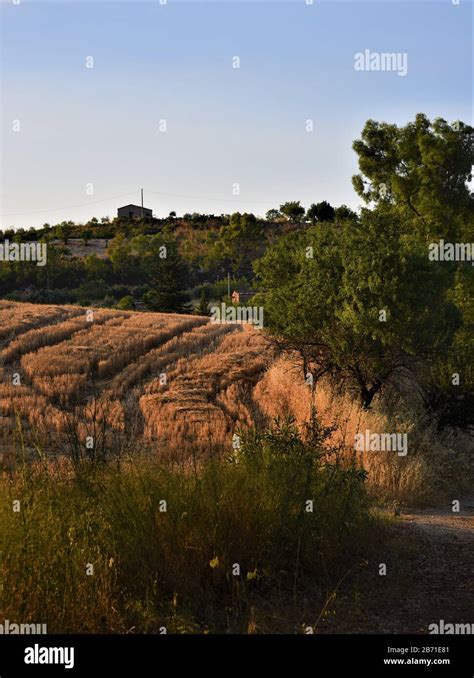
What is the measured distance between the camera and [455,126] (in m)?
32.3

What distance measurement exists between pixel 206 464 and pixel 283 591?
1431 mm

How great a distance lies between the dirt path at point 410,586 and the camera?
5.52m

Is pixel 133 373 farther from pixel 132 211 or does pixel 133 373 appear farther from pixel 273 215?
pixel 132 211

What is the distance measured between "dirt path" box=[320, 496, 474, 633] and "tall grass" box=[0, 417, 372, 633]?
0.26 meters

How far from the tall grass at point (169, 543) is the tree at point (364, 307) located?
10651 mm

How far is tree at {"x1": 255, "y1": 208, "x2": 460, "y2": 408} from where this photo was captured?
679 inches

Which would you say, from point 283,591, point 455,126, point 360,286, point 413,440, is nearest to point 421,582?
point 283,591
